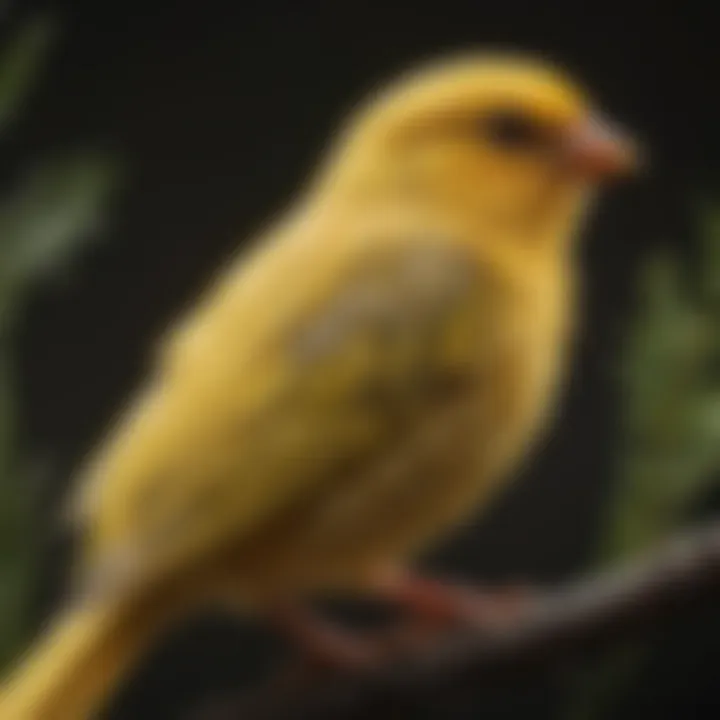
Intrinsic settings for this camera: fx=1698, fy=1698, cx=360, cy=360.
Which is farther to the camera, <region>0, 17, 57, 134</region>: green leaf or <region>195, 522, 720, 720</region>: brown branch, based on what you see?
<region>0, 17, 57, 134</region>: green leaf

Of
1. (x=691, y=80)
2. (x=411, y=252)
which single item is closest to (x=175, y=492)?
(x=411, y=252)

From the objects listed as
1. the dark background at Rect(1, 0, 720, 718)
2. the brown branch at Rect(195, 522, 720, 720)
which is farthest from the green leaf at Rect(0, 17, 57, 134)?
the brown branch at Rect(195, 522, 720, 720)

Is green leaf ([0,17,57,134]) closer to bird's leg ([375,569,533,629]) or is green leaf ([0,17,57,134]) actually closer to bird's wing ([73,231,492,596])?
bird's wing ([73,231,492,596])

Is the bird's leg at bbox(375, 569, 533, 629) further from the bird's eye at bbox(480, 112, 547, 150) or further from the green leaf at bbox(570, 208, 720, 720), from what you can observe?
the bird's eye at bbox(480, 112, 547, 150)

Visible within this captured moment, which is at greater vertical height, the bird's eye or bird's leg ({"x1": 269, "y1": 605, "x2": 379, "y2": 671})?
the bird's eye

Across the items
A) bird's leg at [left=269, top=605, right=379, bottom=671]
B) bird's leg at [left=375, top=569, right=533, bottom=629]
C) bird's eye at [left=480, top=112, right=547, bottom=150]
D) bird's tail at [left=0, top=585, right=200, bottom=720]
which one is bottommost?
bird's tail at [left=0, top=585, right=200, bottom=720]

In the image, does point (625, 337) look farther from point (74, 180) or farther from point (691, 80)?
point (74, 180)

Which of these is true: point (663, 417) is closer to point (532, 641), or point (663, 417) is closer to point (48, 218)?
point (532, 641)

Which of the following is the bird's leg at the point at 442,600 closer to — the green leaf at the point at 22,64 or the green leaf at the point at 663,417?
the green leaf at the point at 663,417

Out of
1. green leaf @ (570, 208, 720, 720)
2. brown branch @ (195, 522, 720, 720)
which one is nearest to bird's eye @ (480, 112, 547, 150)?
green leaf @ (570, 208, 720, 720)
